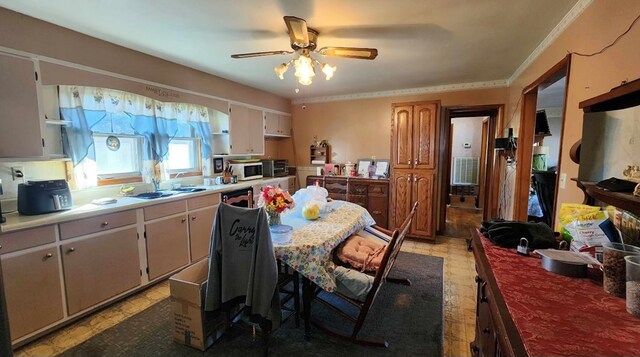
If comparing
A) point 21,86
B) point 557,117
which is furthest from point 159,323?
point 557,117

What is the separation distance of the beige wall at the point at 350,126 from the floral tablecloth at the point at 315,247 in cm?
278

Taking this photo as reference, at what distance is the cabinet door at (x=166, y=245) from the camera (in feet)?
9.09

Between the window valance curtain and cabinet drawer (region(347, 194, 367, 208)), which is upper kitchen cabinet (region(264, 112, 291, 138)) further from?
cabinet drawer (region(347, 194, 367, 208))

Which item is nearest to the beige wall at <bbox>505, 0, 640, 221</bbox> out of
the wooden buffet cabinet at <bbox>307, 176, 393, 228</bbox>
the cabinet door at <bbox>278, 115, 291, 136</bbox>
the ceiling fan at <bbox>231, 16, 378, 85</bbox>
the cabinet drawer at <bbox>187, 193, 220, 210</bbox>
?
the ceiling fan at <bbox>231, 16, 378, 85</bbox>

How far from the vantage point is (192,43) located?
8.80ft

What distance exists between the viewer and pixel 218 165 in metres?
4.13

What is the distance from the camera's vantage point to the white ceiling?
6.49 feet

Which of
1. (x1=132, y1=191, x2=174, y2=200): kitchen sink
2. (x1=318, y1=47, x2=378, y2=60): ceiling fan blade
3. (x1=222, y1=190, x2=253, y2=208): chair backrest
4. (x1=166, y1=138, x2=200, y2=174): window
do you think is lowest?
(x1=222, y1=190, x2=253, y2=208): chair backrest

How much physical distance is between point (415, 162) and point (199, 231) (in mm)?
3205

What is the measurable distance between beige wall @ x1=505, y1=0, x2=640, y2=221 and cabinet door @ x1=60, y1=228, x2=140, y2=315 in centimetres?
369

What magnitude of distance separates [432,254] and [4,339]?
3.91m

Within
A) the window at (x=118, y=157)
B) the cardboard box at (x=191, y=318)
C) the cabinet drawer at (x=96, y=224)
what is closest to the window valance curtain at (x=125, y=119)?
the window at (x=118, y=157)

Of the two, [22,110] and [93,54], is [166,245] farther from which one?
[93,54]

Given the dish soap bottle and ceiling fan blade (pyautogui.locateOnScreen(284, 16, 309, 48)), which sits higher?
ceiling fan blade (pyautogui.locateOnScreen(284, 16, 309, 48))
